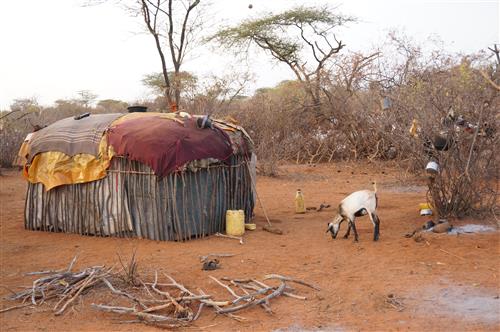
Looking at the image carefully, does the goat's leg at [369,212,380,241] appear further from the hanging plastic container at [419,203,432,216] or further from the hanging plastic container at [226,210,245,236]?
the hanging plastic container at [226,210,245,236]

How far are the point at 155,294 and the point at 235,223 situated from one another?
227cm

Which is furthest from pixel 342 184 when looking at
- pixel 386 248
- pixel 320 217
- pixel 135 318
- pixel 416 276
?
pixel 135 318

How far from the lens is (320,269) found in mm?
5125

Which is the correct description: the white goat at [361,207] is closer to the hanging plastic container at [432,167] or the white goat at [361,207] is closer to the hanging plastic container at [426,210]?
the hanging plastic container at [432,167]

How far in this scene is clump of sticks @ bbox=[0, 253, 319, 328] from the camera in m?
4.05

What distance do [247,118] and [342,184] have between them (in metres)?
5.27

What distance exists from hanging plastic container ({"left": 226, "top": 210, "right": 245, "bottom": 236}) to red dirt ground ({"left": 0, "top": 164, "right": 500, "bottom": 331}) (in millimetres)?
173

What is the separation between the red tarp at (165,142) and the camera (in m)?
6.12

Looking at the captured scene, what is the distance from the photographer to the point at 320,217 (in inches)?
299

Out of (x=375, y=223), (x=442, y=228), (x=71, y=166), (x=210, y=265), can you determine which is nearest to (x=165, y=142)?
(x=71, y=166)

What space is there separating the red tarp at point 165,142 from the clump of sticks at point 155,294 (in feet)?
5.19

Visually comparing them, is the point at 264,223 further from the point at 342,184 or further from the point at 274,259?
the point at 342,184

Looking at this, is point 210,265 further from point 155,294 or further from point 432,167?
point 432,167

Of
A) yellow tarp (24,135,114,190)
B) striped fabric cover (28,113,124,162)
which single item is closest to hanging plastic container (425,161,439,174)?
yellow tarp (24,135,114,190)
